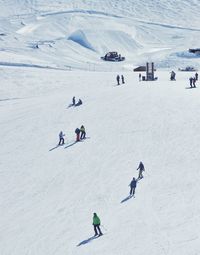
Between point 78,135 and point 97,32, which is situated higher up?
point 97,32

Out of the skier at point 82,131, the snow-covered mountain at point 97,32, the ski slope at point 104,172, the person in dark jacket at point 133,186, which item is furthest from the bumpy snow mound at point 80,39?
the person in dark jacket at point 133,186

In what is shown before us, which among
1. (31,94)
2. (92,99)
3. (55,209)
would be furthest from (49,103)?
(55,209)

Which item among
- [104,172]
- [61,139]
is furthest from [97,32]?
[104,172]

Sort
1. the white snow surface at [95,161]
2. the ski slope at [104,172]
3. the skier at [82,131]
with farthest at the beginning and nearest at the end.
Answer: the skier at [82,131]
the white snow surface at [95,161]
the ski slope at [104,172]

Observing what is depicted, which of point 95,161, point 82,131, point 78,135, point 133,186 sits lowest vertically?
point 133,186

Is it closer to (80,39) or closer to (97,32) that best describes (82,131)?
(80,39)

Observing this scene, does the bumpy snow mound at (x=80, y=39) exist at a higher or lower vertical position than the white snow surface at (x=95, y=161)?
higher

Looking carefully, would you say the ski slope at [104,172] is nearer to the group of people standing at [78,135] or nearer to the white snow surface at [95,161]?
the white snow surface at [95,161]
